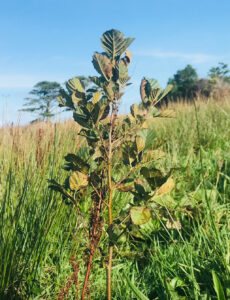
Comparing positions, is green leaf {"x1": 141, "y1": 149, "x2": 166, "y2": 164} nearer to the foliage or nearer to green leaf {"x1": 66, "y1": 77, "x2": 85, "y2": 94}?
the foliage

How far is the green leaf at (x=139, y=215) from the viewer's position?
1.12 m

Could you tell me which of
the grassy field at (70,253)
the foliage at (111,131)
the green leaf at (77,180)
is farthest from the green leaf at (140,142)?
the green leaf at (77,180)

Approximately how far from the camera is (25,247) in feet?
6.02

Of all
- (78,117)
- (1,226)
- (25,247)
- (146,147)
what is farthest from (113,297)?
(78,117)

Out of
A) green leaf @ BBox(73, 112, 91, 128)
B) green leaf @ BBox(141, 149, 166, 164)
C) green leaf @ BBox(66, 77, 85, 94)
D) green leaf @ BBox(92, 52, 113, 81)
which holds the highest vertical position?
green leaf @ BBox(92, 52, 113, 81)

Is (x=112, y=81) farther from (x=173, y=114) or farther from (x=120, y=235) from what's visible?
(x=120, y=235)

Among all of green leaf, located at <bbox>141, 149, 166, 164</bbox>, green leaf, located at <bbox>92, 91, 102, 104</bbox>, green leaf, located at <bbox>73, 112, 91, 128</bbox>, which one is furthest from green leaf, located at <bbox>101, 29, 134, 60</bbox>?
green leaf, located at <bbox>141, 149, 166, 164</bbox>

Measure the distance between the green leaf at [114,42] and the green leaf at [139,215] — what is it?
0.59 meters

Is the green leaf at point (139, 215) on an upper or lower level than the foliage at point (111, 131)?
lower

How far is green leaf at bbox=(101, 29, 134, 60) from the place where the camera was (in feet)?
3.95

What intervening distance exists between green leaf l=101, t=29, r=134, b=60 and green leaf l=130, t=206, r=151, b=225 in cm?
59

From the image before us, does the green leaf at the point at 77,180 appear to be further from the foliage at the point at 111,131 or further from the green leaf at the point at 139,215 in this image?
the green leaf at the point at 139,215

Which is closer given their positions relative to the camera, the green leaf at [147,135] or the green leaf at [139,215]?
the green leaf at [139,215]

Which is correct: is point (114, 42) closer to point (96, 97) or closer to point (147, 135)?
point (96, 97)
